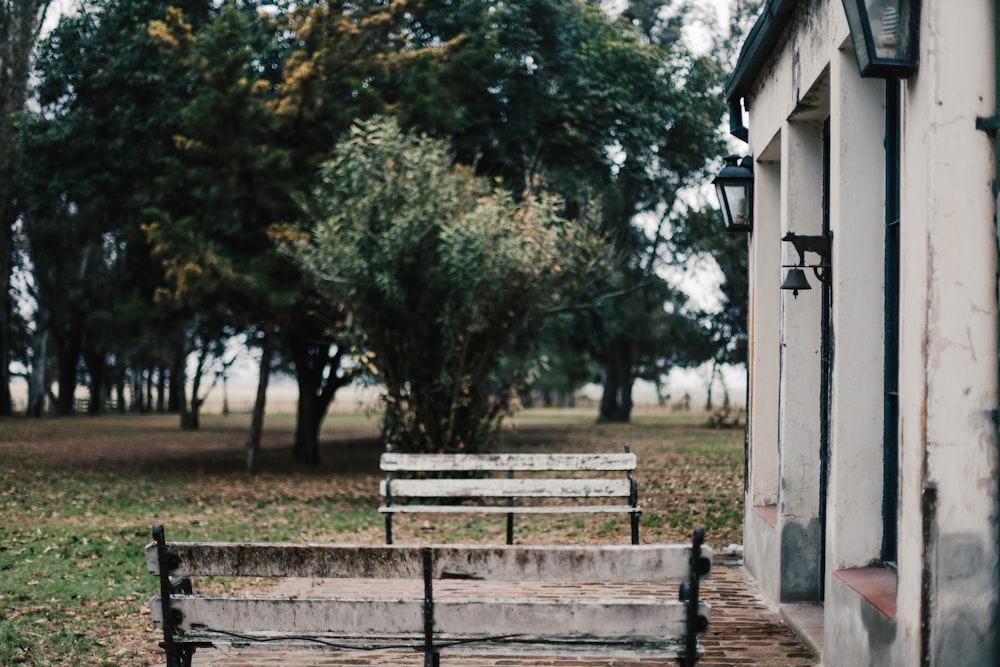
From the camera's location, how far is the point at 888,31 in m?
4.40

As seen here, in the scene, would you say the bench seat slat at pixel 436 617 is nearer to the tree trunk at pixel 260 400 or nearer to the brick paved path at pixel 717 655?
the brick paved path at pixel 717 655

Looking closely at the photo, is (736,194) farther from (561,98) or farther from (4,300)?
(4,300)

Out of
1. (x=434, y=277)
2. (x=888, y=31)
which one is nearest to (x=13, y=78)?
(x=434, y=277)

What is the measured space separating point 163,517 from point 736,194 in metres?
8.78

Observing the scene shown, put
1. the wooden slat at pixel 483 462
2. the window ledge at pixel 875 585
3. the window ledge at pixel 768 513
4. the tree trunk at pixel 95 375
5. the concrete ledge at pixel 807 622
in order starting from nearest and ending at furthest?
1. the window ledge at pixel 875 585
2. the concrete ledge at pixel 807 622
3. the window ledge at pixel 768 513
4. the wooden slat at pixel 483 462
5. the tree trunk at pixel 95 375

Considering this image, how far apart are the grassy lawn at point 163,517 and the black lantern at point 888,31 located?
205 inches

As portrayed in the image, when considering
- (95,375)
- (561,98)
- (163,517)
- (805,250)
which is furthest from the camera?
(95,375)

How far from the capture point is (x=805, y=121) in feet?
23.9

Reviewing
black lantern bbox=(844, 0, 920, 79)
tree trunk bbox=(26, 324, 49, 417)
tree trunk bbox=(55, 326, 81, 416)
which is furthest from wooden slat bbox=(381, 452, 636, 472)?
tree trunk bbox=(55, 326, 81, 416)

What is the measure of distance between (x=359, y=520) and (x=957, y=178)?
10.7 meters

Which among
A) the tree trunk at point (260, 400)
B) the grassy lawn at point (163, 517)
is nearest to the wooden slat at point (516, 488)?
the grassy lawn at point (163, 517)

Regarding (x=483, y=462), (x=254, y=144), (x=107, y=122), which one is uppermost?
(x=107, y=122)

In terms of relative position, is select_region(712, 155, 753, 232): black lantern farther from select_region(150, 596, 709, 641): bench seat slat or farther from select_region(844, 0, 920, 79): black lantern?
select_region(150, 596, 709, 641): bench seat slat

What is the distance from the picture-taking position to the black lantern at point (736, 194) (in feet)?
29.7
